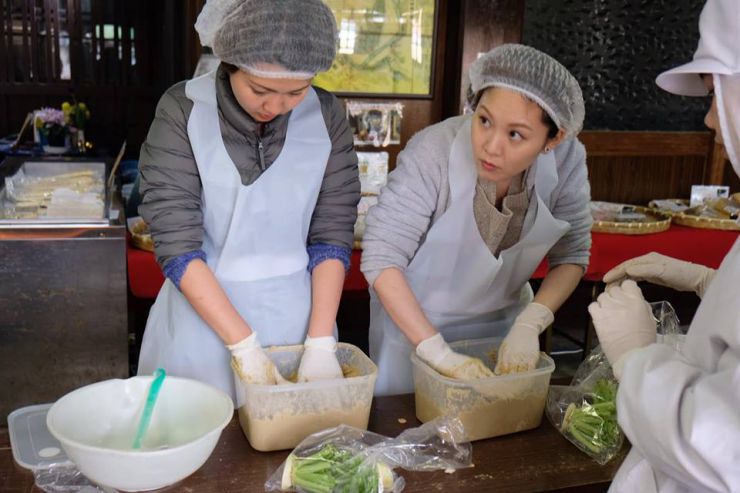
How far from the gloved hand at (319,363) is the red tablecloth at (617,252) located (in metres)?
1.45

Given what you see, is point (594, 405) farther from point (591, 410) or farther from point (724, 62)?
point (724, 62)

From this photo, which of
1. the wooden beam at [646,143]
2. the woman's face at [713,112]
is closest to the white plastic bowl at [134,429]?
the woman's face at [713,112]

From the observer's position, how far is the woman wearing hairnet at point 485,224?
1708mm

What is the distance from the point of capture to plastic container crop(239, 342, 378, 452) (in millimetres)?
1438

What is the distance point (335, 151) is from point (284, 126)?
0.15 meters

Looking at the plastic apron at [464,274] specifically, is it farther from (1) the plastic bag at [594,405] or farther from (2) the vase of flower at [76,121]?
(2) the vase of flower at [76,121]

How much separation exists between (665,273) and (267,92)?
102cm

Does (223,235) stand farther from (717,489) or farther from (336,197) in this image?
(717,489)

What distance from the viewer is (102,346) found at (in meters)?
2.60

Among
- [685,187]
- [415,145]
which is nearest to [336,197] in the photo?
[415,145]

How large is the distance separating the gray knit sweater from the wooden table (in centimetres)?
47

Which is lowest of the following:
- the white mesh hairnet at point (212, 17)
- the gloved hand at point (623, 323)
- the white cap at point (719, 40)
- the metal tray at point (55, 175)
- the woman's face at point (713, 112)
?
the metal tray at point (55, 175)

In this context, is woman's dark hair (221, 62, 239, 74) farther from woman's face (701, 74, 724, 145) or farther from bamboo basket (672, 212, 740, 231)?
bamboo basket (672, 212, 740, 231)

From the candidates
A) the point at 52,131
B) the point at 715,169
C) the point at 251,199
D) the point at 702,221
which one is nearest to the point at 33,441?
the point at 251,199
